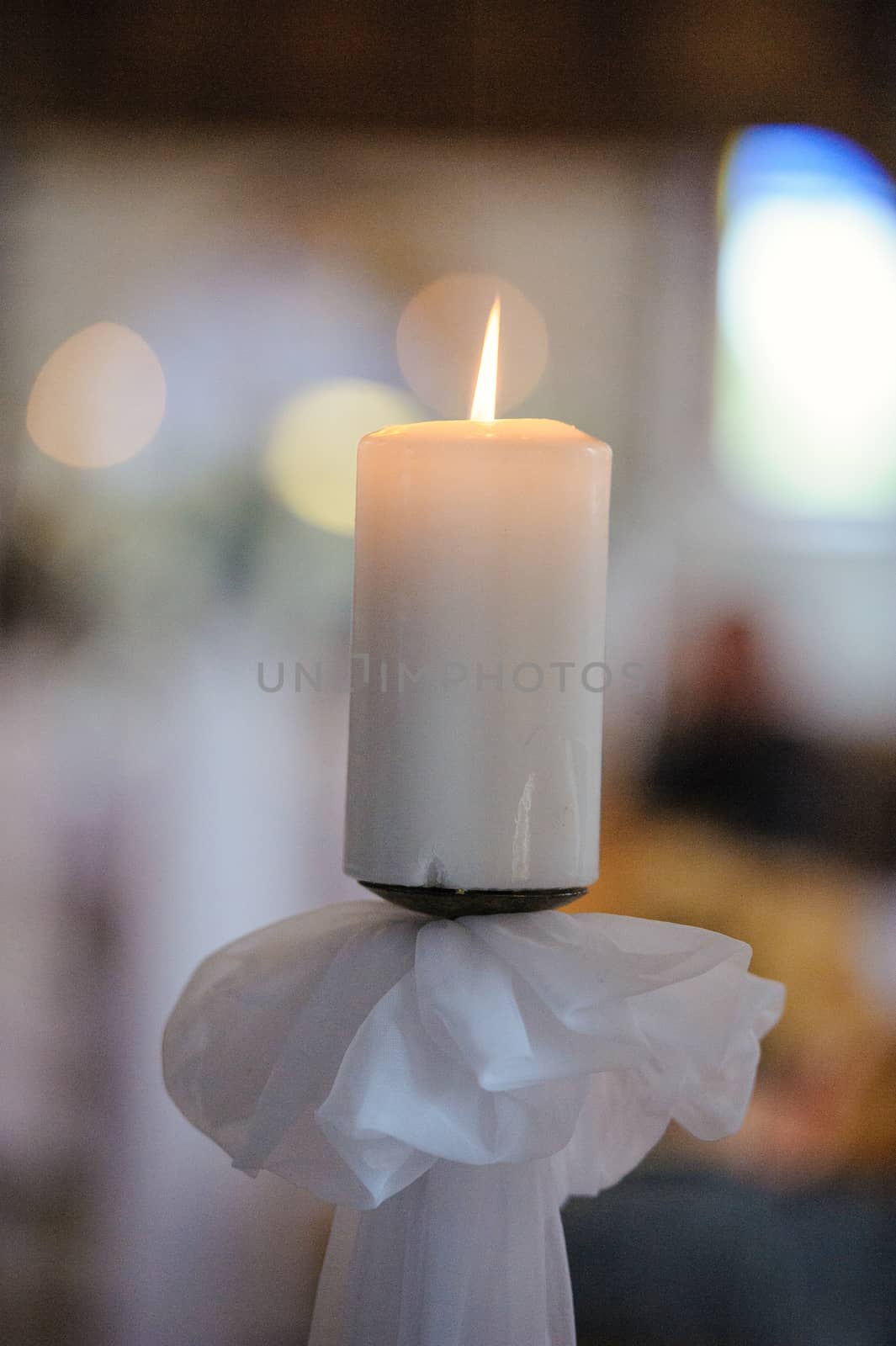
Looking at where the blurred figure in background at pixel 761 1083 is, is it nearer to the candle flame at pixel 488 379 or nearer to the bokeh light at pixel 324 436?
the bokeh light at pixel 324 436

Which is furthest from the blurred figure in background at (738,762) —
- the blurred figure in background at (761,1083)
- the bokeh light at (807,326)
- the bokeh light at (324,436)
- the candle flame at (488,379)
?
the candle flame at (488,379)

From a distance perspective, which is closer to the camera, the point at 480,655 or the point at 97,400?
the point at 480,655

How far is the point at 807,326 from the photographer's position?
791 millimetres

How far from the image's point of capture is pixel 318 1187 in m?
0.25

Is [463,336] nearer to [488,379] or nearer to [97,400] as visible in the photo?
[97,400]

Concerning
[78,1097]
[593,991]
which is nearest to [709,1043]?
[593,991]

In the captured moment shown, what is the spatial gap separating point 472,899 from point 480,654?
5 cm

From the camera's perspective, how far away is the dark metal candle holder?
0.26 metres

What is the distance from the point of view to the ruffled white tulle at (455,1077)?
0.79 feet

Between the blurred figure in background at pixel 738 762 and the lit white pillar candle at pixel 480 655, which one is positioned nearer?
the lit white pillar candle at pixel 480 655

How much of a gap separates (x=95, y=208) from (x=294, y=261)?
0.44 ft

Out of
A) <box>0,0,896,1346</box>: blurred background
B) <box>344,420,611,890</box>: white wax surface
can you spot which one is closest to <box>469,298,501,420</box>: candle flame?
<box>344,420,611,890</box>: white wax surface

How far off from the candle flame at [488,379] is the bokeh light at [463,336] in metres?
0.51

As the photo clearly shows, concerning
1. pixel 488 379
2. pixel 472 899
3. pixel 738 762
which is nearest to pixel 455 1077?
pixel 472 899
